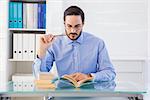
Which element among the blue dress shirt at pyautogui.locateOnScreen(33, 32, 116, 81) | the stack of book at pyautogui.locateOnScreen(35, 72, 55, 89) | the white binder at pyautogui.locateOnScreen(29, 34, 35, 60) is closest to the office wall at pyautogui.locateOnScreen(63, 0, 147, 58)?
the white binder at pyautogui.locateOnScreen(29, 34, 35, 60)

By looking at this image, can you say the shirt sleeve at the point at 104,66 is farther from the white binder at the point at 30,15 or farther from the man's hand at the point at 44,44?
the white binder at the point at 30,15

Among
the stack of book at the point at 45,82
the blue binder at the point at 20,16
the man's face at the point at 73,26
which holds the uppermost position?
the blue binder at the point at 20,16

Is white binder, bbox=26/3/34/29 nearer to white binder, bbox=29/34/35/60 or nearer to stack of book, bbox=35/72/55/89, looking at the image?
white binder, bbox=29/34/35/60

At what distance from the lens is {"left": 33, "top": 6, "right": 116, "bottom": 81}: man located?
2.57 m

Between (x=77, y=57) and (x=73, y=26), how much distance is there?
288 mm

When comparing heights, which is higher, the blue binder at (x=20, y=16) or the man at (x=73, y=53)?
the blue binder at (x=20, y=16)

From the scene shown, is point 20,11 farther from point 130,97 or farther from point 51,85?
point 130,97

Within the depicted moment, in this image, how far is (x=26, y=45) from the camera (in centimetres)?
335

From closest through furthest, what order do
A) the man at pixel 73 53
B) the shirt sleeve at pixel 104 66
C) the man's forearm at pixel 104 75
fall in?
the man's forearm at pixel 104 75 → the shirt sleeve at pixel 104 66 → the man at pixel 73 53

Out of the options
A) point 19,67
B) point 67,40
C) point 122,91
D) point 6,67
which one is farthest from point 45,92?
point 19,67

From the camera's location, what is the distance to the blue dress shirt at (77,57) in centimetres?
258

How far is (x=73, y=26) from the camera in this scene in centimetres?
271

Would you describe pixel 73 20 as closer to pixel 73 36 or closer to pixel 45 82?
pixel 73 36

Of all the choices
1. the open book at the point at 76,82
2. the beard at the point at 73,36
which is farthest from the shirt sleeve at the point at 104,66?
the open book at the point at 76,82
